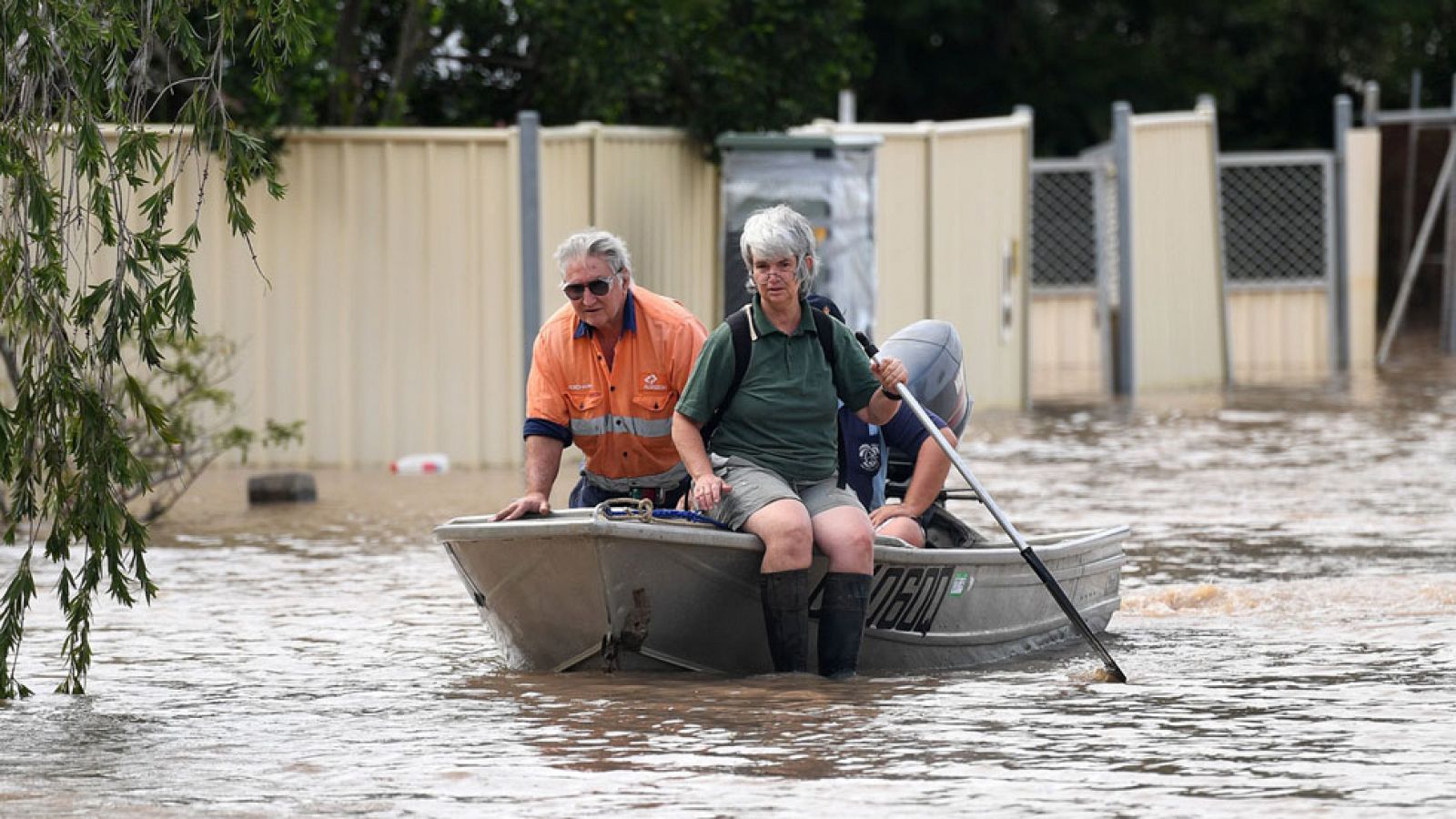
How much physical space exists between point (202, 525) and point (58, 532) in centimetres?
523

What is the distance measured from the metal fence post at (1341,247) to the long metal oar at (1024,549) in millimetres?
15421

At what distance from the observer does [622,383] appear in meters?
8.25

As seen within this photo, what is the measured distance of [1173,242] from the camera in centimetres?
2131

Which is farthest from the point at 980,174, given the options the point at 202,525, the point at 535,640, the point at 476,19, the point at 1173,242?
the point at 535,640

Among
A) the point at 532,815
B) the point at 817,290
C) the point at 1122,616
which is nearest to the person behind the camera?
the point at 532,815

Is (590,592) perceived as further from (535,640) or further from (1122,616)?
(1122,616)

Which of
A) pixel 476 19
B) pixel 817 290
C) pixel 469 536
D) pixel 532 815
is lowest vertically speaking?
pixel 532 815

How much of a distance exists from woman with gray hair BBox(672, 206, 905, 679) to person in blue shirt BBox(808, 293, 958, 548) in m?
0.44

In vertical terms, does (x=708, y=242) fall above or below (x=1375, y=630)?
above

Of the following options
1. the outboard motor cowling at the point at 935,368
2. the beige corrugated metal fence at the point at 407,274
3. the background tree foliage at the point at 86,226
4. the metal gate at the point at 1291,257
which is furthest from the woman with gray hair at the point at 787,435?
the metal gate at the point at 1291,257

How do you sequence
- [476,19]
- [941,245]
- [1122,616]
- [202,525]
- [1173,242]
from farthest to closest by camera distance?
[1173,242], [941,245], [476,19], [202,525], [1122,616]

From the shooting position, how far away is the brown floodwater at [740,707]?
20.7ft

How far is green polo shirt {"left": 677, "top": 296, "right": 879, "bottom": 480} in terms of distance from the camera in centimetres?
792

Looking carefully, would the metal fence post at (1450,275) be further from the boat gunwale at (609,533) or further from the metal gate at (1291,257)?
the boat gunwale at (609,533)
